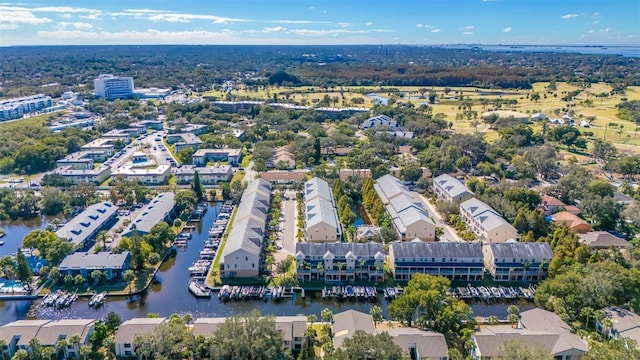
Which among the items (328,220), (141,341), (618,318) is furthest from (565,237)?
(141,341)

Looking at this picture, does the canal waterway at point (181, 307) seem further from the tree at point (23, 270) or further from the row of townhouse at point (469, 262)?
the row of townhouse at point (469, 262)

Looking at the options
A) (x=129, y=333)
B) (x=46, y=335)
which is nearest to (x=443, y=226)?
(x=129, y=333)

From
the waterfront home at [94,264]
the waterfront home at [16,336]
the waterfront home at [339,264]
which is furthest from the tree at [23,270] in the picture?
the waterfront home at [339,264]

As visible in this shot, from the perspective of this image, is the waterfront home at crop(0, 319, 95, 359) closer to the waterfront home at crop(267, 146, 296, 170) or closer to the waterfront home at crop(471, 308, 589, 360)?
Result: the waterfront home at crop(471, 308, 589, 360)

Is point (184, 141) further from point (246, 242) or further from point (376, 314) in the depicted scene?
point (376, 314)

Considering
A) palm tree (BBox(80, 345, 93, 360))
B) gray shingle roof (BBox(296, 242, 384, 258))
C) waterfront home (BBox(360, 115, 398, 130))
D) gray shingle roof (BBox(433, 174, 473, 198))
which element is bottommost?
palm tree (BBox(80, 345, 93, 360))

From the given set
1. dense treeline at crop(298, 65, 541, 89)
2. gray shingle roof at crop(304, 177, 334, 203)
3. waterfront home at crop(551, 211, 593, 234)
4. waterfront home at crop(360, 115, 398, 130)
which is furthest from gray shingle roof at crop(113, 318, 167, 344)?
dense treeline at crop(298, 65, 541, 89)
